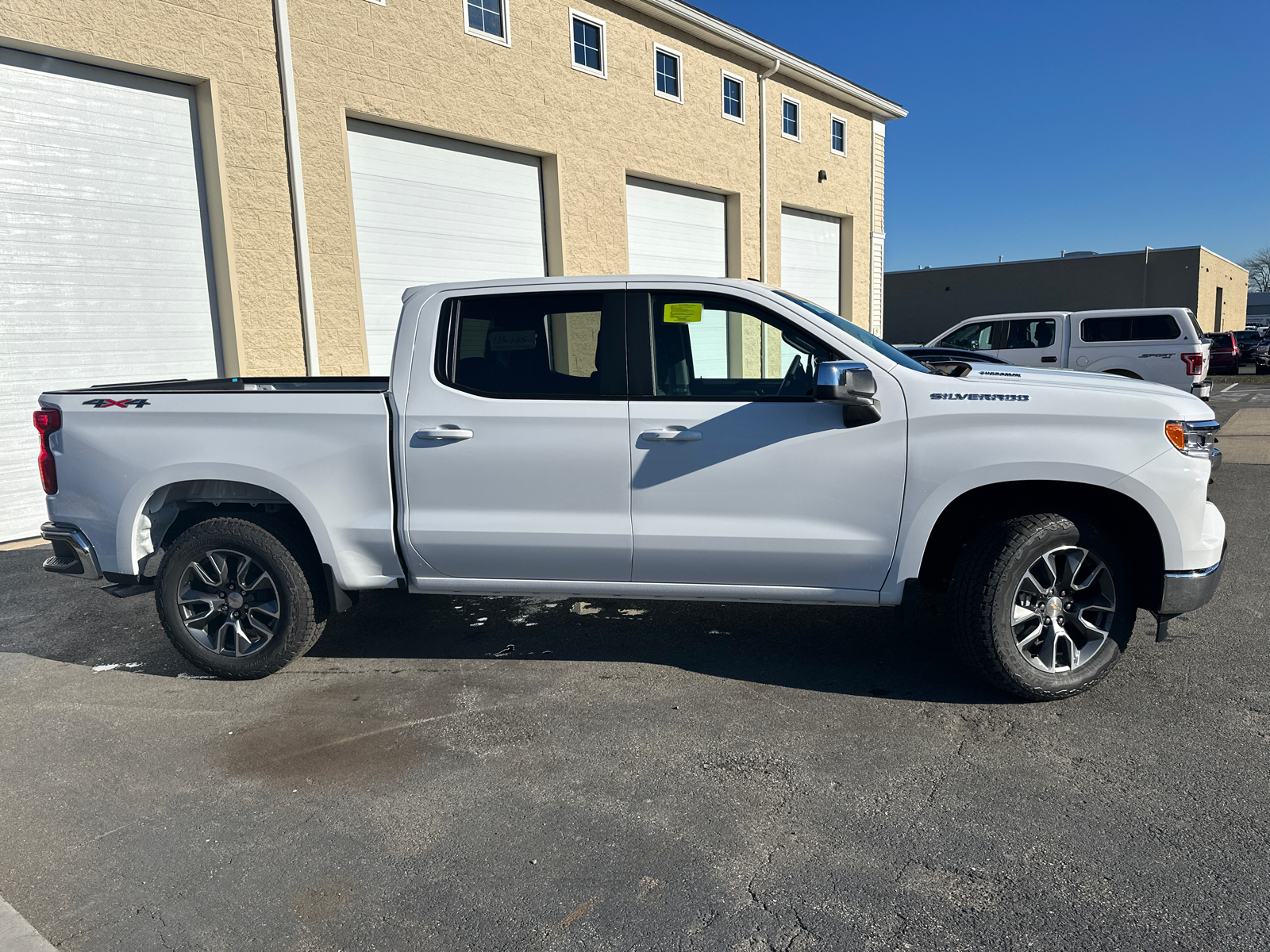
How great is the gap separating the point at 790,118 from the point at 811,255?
111 inches

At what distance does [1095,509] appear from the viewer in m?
3.97

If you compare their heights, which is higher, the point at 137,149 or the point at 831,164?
the point at 831,164

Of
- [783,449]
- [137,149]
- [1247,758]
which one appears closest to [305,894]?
[783,449]

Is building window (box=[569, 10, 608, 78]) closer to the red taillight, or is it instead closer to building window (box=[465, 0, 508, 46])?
building window (box=[465, 0, 508, 46])

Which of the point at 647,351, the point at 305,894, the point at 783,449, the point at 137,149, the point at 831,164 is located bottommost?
the point at 305,894

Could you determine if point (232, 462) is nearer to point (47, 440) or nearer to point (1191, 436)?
point (47, 440)

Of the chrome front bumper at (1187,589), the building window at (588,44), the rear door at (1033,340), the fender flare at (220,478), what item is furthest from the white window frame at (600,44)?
the chrome front bumper at (1187,589)

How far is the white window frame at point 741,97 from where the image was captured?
1557 centimetres

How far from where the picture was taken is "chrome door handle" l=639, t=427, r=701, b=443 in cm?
396

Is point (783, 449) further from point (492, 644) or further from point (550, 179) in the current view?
point (550, 179)

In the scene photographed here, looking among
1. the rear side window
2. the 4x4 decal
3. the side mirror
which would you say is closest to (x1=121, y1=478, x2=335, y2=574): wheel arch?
the 4x4 decal

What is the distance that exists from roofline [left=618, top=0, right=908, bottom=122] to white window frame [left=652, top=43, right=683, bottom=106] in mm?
409

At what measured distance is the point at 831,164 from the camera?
18625mm

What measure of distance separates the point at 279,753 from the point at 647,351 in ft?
7.91
